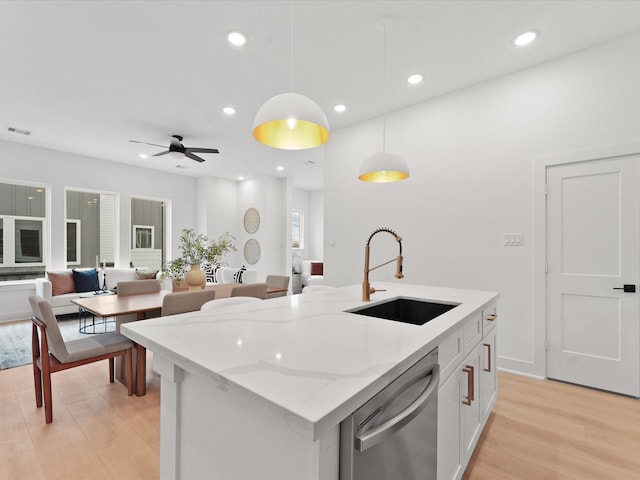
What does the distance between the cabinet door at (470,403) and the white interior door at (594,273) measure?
1.58 m

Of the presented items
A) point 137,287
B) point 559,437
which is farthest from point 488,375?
point 137,287

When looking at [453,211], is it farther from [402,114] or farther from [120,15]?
[120,15]

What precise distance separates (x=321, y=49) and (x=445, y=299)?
2256 mm

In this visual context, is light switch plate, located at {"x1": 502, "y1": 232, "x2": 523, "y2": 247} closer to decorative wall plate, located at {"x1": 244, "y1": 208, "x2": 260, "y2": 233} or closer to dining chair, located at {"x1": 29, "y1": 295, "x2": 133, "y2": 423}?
dining chair, located at {"x1": 29, "y1": 295, "x2": 133, "y2": 423}

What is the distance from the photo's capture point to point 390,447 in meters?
0.85

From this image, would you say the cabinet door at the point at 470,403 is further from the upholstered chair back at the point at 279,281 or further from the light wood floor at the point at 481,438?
the upholstered chair back at the point at 279,281

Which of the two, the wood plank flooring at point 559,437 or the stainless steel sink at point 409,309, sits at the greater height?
the stainless steel sink at point 409,309

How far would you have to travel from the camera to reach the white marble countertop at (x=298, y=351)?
677 millimetres

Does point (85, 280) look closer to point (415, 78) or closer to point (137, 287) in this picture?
point (137, 287)

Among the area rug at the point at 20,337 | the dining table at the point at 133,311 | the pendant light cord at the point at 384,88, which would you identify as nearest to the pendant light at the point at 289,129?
the pendant light cord at the point at 384,88

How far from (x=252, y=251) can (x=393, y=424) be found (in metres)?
6.86

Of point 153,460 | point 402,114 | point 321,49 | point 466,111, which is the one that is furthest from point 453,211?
point 153,460

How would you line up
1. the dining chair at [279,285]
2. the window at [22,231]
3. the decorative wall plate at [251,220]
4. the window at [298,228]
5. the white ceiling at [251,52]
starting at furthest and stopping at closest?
the window at [298,228], the decorative wall plate at [251,220], the window at [22,231], the dining chair at [279,285], the white ceiling at [251,52]

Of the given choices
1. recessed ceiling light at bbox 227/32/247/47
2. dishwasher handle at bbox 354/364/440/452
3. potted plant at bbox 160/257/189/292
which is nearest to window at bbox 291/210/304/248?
potted plant at bbox 160/257/189/292
